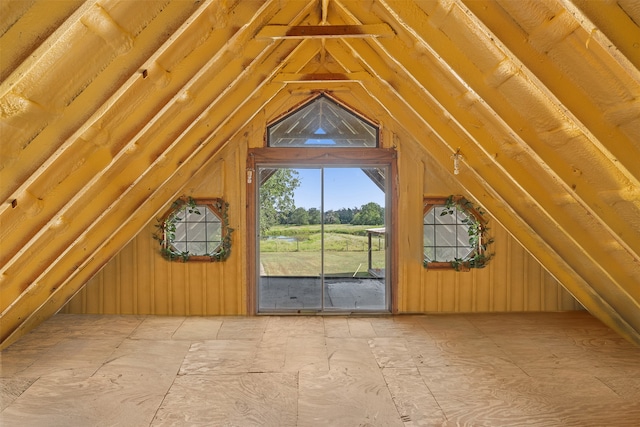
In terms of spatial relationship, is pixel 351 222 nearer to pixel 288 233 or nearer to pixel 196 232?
pixel 288 233

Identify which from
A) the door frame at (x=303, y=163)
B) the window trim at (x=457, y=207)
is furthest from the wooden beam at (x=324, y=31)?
the window trim at (x=457, y=207)

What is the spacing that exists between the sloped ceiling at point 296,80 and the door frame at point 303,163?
3.07 ft

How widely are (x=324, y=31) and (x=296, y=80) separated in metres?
1.26

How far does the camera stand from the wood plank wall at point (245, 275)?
186 inches

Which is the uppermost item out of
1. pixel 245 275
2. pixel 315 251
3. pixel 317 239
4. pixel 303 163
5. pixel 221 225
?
pixel 303 163

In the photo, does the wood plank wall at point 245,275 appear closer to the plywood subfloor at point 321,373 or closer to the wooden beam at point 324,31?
the plywood subfloor at point 321,373

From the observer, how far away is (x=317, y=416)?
251 centimetres

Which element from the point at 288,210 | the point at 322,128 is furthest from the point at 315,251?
the point at 322,128

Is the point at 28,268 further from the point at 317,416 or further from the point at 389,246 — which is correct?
the point at 389,246

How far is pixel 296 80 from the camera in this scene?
3930 millimetres

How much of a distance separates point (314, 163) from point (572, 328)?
356cm

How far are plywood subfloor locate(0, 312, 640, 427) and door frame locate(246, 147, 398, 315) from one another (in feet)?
1.72

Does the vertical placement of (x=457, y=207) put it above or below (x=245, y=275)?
above

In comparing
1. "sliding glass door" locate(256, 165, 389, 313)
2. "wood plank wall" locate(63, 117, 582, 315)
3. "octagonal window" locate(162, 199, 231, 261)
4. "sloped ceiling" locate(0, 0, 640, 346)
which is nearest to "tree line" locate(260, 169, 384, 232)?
"sliding glass door" locate(256, 165, 389, 313)
